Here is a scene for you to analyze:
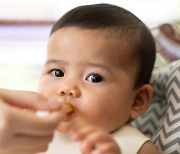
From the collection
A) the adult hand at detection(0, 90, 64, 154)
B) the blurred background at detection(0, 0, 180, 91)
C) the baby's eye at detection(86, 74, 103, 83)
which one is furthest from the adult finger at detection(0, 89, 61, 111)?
the blurred background at detection(0, 0, 180, 91)

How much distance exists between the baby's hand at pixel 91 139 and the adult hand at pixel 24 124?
90mm

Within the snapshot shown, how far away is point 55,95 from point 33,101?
1.00 feet

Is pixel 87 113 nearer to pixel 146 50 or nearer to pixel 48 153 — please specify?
pixel 48 153

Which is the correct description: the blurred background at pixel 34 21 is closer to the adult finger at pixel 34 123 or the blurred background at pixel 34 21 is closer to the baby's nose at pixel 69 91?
the baby's nose at pixel 69 91

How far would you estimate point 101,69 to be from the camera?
920mm

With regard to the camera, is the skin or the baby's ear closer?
the skin

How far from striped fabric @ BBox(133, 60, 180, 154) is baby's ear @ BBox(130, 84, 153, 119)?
8 centimetres

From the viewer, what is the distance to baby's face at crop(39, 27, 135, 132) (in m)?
0.89

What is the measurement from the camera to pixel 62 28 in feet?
3.24

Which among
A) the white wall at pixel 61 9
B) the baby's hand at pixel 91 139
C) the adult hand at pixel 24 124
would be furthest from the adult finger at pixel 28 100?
the white wall at pixel 61 9

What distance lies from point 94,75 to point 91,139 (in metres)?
0.30

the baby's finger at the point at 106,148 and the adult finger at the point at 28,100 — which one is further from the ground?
the adult finger at the point at 28,100

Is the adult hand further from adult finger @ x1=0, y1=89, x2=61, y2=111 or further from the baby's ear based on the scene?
the baby's ear

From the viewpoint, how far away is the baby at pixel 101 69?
885 millimetres
